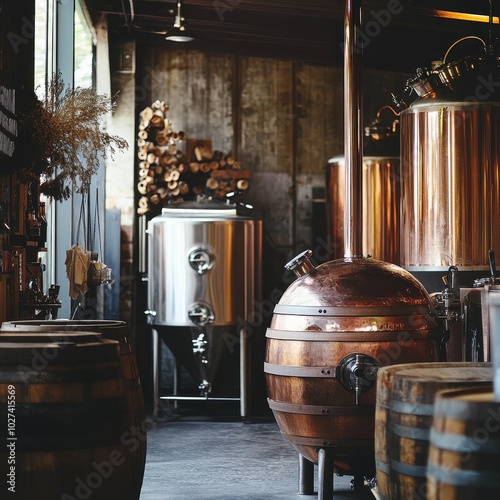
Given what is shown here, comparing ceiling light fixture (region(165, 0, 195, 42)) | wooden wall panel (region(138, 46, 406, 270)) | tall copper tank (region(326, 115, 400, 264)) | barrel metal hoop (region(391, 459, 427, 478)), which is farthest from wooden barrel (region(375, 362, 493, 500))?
wooden wall panel (region(138, 46, 406, 270))

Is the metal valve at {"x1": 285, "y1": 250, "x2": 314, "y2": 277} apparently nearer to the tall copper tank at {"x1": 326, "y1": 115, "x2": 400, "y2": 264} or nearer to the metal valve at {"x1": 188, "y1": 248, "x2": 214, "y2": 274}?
the metal valve at {"x1": 188, "y1": 248, "x2": 214, "y2": 274}

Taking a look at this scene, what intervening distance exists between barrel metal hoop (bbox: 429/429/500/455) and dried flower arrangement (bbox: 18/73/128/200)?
3150 millimetres

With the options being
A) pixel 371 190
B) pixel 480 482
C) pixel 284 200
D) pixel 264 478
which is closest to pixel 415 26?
pixel 371 190

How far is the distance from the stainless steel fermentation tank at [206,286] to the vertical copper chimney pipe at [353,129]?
10.8 ft

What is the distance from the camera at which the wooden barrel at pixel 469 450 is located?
2256 millimetres

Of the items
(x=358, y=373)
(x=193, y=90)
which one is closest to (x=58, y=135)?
(x=358, y=373)

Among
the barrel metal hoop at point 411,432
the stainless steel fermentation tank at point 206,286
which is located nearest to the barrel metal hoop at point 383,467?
the barrel metal hoop at point 411,432

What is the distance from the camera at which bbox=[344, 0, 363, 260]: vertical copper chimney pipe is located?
5184mm

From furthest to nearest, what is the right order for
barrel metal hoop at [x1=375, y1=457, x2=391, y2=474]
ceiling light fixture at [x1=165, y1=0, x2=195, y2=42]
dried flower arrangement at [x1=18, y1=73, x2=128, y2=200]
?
ceiling light fixture at [x1=165, y1=0, x2=195, y2=42] < dried flower arrangement at [x1=18, y1=73, x2=128, y2=200] < barrel metal hoop at [x1=375, y1=457, x2=391, y2=474]

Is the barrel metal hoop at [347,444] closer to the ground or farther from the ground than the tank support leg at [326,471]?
farther from the ground

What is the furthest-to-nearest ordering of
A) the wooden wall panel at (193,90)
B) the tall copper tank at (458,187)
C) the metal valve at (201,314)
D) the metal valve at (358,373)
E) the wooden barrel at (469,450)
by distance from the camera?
the wooden wall panel at (193,90), the metal valve at (201,314), the tall copper tank at (458,187), the metal valve at (358,373), the wooden barrel at (469,450)

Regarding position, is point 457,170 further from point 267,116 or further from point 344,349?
point 267,116

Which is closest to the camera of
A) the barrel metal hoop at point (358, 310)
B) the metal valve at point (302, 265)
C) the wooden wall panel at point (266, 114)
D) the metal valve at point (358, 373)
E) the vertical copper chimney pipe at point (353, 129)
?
the metal valve at point (358, 373)

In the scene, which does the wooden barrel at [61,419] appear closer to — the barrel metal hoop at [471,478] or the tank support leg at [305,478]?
the barrel metal hoop at [471,478]
